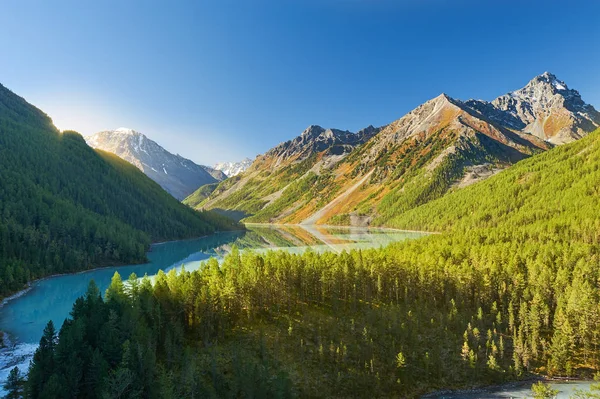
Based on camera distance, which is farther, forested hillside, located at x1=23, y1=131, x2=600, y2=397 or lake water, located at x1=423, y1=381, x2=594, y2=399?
lake water, located at x1=423, y1=381, x2=594, y2=399

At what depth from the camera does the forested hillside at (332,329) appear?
44.4 m

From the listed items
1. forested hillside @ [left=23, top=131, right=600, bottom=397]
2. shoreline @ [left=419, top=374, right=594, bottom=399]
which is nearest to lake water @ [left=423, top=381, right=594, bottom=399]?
shoreline @ [left=419, top=374, right=594, bottom=399]

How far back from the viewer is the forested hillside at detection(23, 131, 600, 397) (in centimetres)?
4441

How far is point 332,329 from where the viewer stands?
6488 centimetres

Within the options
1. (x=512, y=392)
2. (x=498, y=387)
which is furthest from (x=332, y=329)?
(x=512, y=392)

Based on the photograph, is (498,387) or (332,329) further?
(332,329)

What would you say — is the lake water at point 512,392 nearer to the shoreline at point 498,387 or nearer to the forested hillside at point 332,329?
the shoreline at point 498,387

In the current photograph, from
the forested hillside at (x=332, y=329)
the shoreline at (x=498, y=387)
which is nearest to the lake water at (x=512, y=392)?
the shoreline at (x=498, y=387)

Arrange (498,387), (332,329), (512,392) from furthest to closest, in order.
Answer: (332,329)
(498,387)
(512,392)

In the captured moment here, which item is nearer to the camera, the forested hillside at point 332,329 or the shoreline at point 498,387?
the forested hillside at point 332,329

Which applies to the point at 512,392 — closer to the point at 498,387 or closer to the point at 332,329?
the point at 498,387

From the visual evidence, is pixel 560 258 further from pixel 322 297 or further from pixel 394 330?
pixel 322 297

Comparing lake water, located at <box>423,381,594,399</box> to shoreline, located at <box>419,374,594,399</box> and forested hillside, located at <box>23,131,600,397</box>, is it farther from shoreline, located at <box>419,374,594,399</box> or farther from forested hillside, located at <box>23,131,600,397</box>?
forested hillside, located at <box>23,131,600,397</box>

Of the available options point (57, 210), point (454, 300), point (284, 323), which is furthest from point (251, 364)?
point (57, 210)
